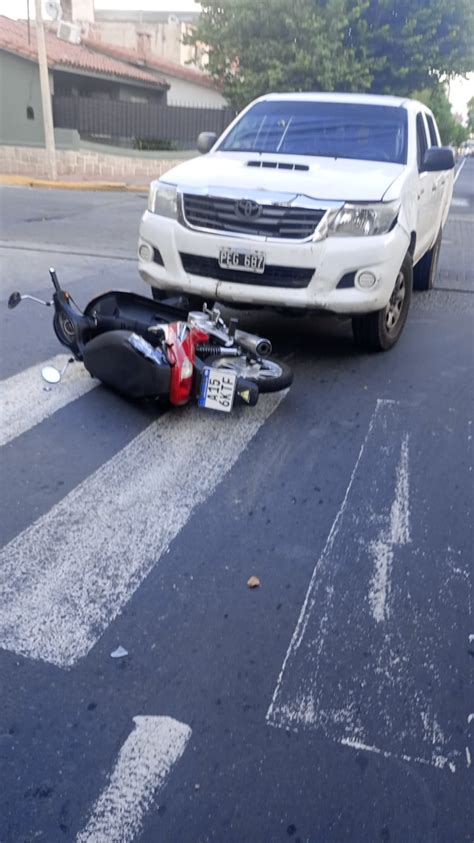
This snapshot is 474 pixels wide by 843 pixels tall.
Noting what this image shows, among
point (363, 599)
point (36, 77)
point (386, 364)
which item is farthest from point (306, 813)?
point (36, 77)

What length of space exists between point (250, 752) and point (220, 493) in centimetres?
180

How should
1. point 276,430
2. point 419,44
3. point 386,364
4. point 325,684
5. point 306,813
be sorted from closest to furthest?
point 306,813 → point 325,684 → point 276,430 → point 386,364 → point 419,44

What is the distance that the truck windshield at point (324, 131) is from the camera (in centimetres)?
697

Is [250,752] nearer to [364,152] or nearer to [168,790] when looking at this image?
[168,790]

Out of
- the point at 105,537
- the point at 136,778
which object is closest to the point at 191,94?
the point at 105,537

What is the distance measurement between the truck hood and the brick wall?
66.4 ft

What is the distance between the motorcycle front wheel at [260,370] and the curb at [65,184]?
18.8m

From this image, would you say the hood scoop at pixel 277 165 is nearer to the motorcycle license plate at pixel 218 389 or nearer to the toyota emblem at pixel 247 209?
the toyota emblem at pixel 247 209

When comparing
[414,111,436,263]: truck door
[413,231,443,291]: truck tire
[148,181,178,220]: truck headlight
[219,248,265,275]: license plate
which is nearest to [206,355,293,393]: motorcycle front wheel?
[219,248,265,275]: license plate

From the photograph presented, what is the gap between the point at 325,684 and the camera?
2.84m

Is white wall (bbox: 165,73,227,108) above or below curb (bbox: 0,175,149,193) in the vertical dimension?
above

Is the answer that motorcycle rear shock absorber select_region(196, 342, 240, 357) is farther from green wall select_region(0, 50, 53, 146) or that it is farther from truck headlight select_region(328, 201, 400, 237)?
green wall select_region(0, 50, 53, 146)

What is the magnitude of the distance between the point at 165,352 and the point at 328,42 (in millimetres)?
28729

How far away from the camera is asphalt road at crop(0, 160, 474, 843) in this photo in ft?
7.80
